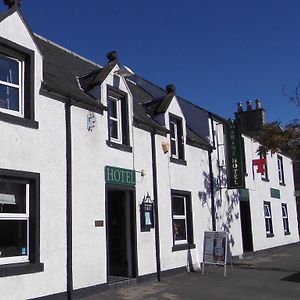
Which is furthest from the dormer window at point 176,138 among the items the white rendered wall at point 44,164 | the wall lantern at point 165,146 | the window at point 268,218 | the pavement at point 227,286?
the window at point 268,218

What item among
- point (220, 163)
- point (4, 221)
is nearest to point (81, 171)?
point (4, 221)

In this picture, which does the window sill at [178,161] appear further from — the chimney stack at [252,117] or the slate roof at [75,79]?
the chimney stack at [252,117]

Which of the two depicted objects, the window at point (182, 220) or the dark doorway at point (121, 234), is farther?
the window at point (182, 220)

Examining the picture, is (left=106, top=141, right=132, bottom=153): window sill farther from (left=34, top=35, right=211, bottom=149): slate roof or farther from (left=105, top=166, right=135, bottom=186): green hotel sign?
(left=34, top=35, right=211, bottom=149): slate roof

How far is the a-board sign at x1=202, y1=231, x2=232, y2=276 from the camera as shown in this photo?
14664 mm

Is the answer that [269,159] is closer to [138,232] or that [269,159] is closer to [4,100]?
[138,232]

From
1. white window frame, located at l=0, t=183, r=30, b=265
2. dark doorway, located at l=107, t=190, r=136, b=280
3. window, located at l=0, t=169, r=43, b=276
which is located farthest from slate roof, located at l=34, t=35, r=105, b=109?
dark doorway, located at l=107, t=190, r=136, b=280

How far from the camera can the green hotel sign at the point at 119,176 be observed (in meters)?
12.1

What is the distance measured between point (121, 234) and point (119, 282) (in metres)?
1.62

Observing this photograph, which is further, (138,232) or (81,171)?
(138,232)

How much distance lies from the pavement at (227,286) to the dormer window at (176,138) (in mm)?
3978

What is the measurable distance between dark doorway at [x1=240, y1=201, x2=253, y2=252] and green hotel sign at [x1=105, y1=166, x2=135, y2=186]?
9.99 m

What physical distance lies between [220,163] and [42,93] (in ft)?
33.7

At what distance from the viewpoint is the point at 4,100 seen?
969cm
